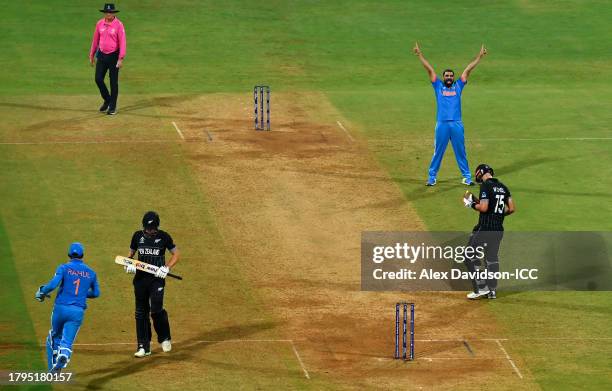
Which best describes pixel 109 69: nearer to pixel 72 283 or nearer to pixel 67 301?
pixel 72 283

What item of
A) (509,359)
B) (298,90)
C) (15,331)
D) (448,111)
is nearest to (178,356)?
(15,331)

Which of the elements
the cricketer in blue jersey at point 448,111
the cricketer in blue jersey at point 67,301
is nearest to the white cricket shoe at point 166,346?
the cricketer in blue jersey at point 67,301

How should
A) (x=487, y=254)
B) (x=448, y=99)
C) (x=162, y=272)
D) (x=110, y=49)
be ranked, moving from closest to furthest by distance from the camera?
(x=162, y=272), (x=487, y=254), (x=448, y=99), (x=110, y=49)

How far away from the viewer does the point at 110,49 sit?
38000mm

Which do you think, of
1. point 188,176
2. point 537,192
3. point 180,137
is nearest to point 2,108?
point 180,137

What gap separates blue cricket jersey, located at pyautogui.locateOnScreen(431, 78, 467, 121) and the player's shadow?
29.7ft

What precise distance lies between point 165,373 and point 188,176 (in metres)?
11.1

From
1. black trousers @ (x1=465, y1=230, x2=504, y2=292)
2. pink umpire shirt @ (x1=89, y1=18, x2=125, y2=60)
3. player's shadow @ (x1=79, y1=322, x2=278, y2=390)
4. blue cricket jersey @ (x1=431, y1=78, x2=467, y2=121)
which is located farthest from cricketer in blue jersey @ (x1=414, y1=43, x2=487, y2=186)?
pink umpire shirt @ (x1=89, y1=18, x2=125, y2=60)

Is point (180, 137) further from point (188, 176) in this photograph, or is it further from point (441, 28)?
point (441, 28)

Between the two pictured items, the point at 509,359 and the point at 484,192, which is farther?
the point at 484,192

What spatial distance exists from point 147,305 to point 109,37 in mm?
16064

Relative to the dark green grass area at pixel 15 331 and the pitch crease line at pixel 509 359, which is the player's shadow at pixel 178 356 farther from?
the pitch crease line at pixel 509 359

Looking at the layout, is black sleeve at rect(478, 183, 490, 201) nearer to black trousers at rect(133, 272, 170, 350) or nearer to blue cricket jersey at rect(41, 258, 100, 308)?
black trousers at rect(133, 272, 170, 350)

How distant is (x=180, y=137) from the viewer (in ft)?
119
